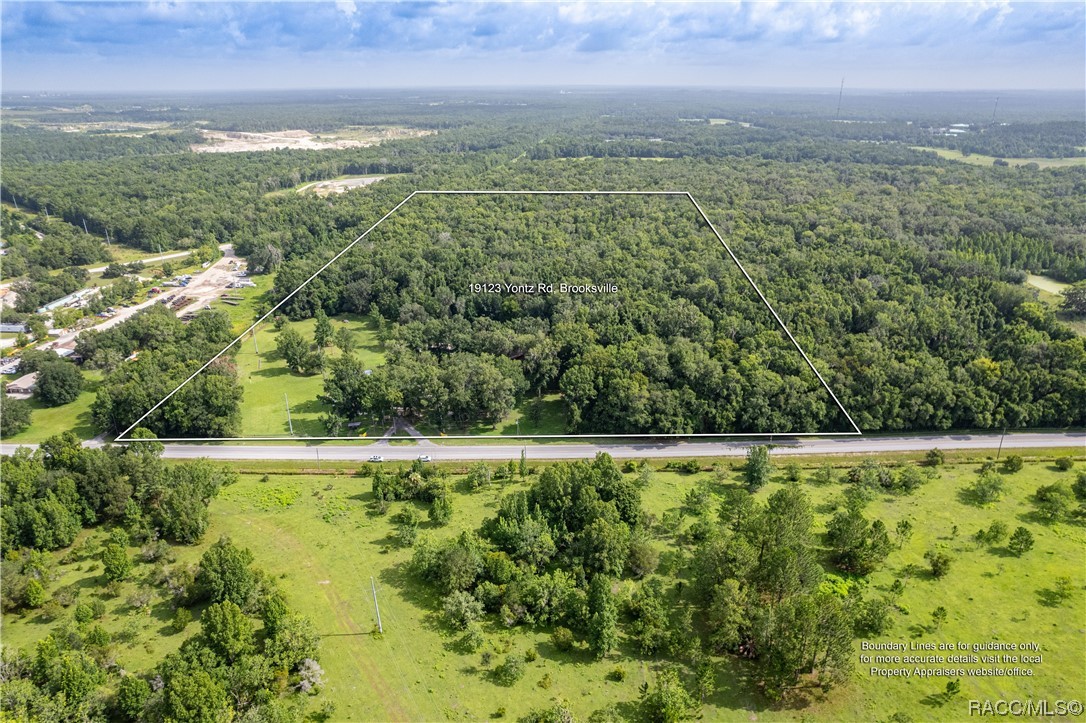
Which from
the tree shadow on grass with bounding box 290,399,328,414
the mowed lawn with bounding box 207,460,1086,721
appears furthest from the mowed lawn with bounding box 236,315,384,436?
the mowed lawn with bounding box 207,460,1086,721

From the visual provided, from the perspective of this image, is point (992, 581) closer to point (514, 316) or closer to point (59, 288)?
point (514, 316)

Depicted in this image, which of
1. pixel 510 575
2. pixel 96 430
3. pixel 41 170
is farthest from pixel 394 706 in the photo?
pixel 41 170

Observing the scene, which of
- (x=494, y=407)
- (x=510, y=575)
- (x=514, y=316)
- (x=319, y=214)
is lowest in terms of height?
(x=510, y=575)

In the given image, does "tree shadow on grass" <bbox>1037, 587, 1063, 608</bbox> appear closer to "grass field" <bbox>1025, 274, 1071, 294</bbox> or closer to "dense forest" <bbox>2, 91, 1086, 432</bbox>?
"dense forest" <bbox>2, 91, 1086, 432</bbox>


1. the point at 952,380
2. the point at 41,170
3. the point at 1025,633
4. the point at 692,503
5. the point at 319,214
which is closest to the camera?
the point at 1025,633

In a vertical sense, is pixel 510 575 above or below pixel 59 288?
below

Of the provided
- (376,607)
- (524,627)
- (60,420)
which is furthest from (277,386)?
(524,627)

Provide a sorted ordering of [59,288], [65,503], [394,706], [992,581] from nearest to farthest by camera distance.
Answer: [394,706]
[992,581]
[65,503]
[59,288]

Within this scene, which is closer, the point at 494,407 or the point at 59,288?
the point at 494,407

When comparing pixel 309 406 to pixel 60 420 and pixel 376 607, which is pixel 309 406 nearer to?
pixel 60 420
